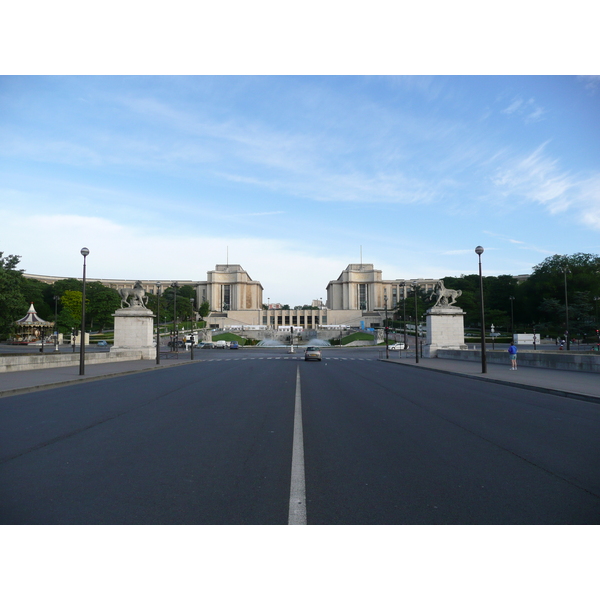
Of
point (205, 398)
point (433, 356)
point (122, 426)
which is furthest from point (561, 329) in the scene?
point (122, 426)

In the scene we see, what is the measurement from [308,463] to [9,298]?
25264mm

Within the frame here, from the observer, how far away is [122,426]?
905 centimetres

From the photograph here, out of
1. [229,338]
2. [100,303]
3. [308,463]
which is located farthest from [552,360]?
[100,303]

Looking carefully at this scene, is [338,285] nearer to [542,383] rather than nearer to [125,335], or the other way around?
[125,335]

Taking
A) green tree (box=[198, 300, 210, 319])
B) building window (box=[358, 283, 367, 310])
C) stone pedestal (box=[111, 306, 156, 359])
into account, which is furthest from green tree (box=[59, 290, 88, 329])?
building window (box=[358, 283, 367, 310])

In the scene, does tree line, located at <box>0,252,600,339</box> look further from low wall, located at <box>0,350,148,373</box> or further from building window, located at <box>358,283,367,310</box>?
building window, located at <box>358,283,367,310</box>

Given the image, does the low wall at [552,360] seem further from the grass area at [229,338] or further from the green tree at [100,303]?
the green tree at [100,303]

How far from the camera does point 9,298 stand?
25.4 metres

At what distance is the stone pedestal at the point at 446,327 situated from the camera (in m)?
40.8

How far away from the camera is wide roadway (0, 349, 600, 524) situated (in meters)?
4.47

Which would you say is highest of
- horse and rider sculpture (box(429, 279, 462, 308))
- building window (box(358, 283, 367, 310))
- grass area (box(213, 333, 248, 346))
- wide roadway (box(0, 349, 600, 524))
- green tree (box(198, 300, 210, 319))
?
→ building window (box(358, 283, 367, 310))

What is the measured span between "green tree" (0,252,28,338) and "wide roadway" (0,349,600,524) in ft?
52.5

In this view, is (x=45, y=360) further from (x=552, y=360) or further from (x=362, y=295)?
(x=362, y=295)

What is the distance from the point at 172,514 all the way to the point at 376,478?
95.7 inches
